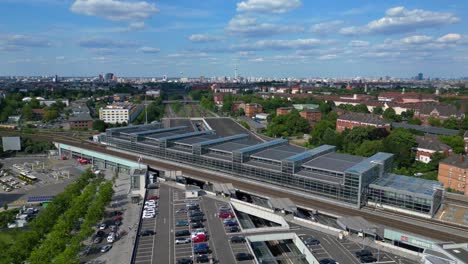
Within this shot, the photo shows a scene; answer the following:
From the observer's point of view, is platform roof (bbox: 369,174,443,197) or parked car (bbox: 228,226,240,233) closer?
parked car (bbox: 228,226,240,233)

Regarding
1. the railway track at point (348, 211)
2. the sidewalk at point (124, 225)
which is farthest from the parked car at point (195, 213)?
the railway track at point (348, 211)

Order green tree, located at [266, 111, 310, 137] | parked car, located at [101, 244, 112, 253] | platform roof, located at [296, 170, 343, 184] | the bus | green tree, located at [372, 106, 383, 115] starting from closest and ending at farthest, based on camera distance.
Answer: parked car, located at [101, 244, 112, 253]
platform roof, located at [296, 170, 343, 184]
the bus
green tree, located at [266, 111, 310, 137]
green tree, located at [372, 106, 383, 115]

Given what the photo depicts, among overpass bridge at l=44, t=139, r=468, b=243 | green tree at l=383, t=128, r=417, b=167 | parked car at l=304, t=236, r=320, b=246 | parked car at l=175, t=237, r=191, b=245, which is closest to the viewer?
parked car at l=175, t=237, r=191, b=245

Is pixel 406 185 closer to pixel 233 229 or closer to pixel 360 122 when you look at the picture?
pixel 233 229

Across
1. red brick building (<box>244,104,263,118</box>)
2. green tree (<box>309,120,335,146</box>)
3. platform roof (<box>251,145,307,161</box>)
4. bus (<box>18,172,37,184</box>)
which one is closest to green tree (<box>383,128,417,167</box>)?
green tree (<box>309,120,335,146</box>)

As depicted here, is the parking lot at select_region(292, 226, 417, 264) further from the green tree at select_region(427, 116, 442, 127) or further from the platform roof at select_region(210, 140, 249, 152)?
the green tree at select_region(427, 116, 442, 127)

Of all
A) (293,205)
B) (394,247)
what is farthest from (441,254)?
(293,205)

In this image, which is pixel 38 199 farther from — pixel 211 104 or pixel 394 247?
pixel 211 104
